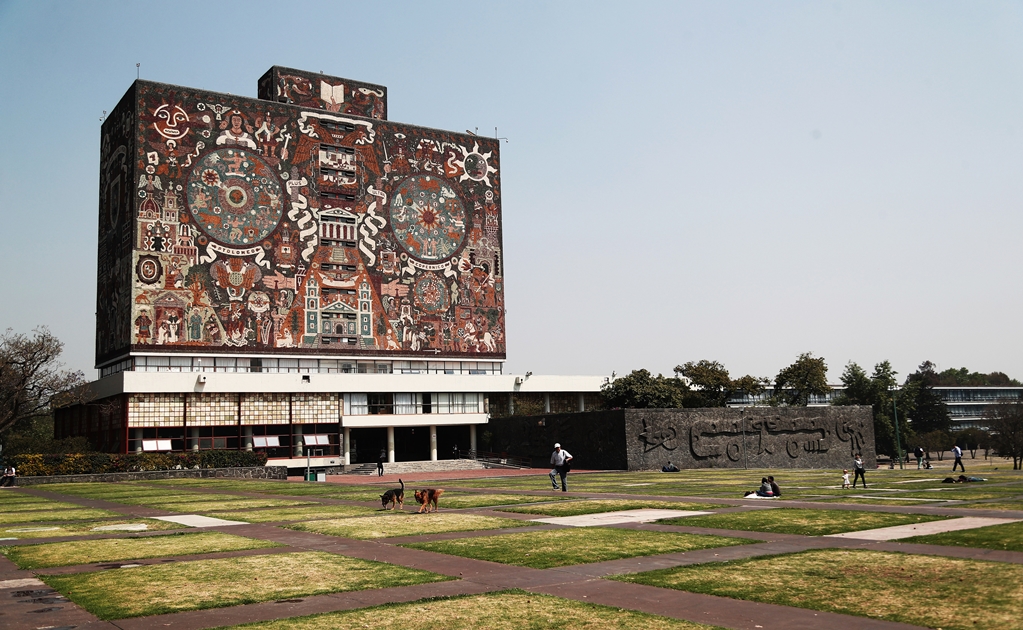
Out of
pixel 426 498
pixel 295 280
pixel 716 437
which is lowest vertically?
pixel 426 498

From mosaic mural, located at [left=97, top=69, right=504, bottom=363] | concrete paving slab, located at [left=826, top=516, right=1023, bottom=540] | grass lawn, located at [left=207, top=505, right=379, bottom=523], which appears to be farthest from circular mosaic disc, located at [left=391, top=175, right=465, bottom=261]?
concrete paving slab, located at [left=826, top=516, right=1023, bottom=540]

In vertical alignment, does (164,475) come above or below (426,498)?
below

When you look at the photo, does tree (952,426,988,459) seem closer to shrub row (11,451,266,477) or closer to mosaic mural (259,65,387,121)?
mosaic mural (259,65,387,121)

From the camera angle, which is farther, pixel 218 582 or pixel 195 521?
pixel 195 521

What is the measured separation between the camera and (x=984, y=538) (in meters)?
15.6

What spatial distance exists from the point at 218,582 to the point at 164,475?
45971 millimetres

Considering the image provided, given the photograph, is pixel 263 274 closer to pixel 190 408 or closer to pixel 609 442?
pixel 190 408

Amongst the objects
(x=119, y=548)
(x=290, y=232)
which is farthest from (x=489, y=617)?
(x=290, y=232)

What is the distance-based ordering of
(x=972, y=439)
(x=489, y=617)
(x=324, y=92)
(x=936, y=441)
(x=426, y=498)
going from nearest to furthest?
(x=489, y=617), (x=426, y=498), (x=324, y=92), (x=936, y=441), (x=972, y=439)

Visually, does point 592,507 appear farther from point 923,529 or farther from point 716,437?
point 716,437

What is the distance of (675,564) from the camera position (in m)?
13.9

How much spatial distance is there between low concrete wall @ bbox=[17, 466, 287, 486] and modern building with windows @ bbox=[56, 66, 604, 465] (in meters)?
16.2

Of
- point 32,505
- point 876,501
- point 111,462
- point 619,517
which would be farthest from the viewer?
point 111,462

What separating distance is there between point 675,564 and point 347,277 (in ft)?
233
